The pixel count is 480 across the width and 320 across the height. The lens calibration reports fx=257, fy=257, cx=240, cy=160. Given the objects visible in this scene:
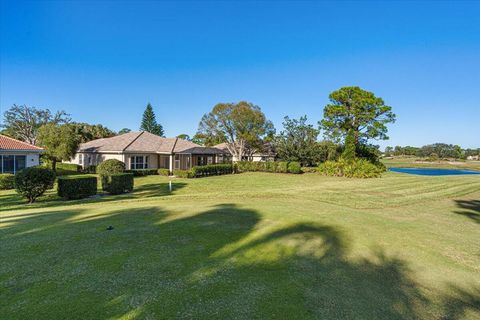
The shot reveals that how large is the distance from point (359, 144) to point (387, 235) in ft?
115

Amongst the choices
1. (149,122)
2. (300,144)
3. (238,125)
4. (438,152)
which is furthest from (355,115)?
(438,152)

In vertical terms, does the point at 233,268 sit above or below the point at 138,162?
below

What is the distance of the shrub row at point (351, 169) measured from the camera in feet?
96.3

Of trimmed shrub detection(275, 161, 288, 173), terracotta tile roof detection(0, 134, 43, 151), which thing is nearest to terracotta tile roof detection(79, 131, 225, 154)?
terracotta tile roof detection(0, 134, 43, 151)

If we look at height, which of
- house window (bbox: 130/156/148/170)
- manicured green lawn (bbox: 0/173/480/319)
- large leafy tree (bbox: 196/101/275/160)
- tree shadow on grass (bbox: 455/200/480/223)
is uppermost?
large leafy tree (bbox: 196/101/275/160)

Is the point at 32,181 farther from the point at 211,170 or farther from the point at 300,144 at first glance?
the point at 300,144

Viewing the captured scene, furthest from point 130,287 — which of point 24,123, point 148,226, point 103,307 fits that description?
point 24,123

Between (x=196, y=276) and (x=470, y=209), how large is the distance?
14.0m

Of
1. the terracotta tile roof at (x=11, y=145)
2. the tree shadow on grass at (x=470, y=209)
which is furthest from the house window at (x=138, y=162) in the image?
the tree shadow on grass at (x=470, y=209)

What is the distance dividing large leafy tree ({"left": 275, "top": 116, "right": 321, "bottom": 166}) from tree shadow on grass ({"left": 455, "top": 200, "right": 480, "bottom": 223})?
25.5m

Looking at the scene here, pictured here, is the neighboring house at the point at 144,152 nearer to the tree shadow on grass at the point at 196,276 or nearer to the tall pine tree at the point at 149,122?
the tree shadow on grass at the point at 196,276

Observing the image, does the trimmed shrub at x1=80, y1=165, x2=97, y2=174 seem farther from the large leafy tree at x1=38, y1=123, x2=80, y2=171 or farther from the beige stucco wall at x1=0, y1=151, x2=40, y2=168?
the beige stucco wall at x1=0, y1=151, x2=40, y2=168

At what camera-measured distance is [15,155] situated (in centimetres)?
2291

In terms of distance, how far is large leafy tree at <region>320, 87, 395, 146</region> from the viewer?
36.9 meters
